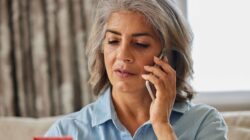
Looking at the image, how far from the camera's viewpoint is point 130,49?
1431 mm

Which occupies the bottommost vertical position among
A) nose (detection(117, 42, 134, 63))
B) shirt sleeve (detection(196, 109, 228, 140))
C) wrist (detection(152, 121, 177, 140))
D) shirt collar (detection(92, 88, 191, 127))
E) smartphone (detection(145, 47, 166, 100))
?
shirt sleeve (detection(196, 109, 228, 140))

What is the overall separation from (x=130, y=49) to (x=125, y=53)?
0.07 ft

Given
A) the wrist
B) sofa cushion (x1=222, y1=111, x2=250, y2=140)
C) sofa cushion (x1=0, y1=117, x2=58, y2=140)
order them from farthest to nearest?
sofa cushion (x1=0, y1=117, x2=58, y2=140), sofa cushion (x1=222, y1=111, x2=250, y2=140), the wrist

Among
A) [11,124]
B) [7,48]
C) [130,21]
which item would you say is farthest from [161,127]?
[7,48]

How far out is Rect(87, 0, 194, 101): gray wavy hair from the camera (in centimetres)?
145

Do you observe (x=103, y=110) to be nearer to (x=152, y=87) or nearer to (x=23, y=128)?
(x=152, y=87)

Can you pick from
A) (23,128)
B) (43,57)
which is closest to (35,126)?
(23,128)

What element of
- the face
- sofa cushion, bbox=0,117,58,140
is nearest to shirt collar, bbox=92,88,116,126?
the face

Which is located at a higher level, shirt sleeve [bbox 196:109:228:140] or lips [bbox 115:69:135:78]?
lips [bbox 115:69:135:78]

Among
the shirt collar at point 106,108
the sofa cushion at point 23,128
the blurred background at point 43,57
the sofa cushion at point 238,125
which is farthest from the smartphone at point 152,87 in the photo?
the blurred background at point 43,57

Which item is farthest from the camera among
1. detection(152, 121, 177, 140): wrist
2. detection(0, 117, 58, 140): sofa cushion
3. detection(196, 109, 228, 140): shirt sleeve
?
detection(0, 117, 58, 140): sofa cushion

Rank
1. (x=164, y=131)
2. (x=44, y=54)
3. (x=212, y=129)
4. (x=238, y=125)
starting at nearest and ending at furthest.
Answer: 1. (x=164, y=131)
2. (x=212, y=129)
3. (x=238, y=125)
4. (x=44, y=54)

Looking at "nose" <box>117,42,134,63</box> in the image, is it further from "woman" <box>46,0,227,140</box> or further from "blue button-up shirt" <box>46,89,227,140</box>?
"blue button-up shirt" <box>46,89,227,140</box>

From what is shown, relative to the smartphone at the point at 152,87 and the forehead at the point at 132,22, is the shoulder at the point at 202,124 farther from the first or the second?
the forehead at the point at 132,22
